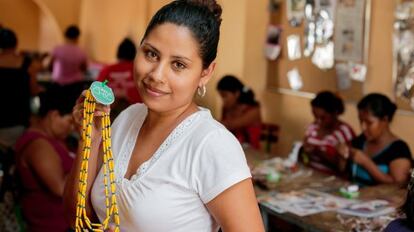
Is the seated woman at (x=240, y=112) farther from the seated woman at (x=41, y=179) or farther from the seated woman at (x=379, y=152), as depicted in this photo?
the seated woman at (x=41, y=179)

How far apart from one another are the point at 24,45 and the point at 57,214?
7.93 meters

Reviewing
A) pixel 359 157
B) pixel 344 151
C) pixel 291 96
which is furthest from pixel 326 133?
pixel 291 96

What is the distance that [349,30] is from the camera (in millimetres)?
4195

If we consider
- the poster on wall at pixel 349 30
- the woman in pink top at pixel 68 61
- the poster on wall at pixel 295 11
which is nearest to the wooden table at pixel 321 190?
the poster on wall at pixel 349 30

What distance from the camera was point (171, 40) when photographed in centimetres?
118

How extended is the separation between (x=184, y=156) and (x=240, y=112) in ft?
11.2

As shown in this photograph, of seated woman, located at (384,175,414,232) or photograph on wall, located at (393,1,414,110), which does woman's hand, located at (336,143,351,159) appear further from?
seated woman, located at (384,175,414,232)

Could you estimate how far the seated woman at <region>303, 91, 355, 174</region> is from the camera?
3656mm

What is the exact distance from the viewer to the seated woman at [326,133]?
366 cm

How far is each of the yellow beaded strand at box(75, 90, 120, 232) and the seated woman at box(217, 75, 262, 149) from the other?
3.28m

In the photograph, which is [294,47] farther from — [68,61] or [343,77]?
[68,61]

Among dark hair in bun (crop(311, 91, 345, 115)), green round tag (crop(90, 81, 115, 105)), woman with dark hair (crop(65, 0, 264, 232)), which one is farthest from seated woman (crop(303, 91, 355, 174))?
green round tag (crop(90, 81, 115, 105))

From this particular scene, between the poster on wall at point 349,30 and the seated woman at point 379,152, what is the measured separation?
103 cm

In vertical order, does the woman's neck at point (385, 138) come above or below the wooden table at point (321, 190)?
above
